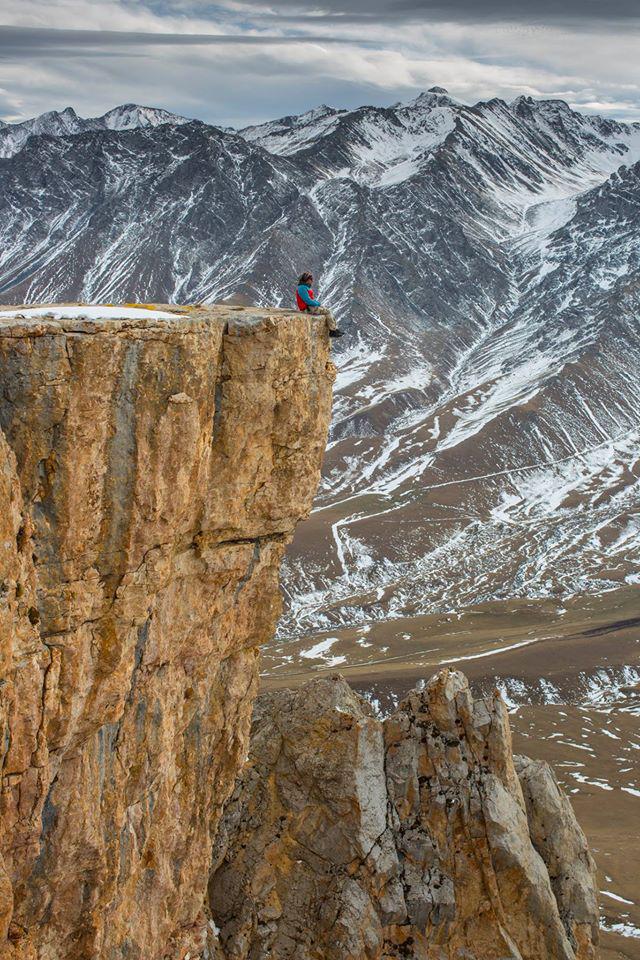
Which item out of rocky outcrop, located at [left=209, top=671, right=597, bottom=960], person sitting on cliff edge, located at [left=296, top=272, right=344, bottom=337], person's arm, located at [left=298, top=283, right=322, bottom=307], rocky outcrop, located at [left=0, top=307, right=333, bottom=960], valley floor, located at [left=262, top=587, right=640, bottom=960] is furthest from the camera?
valley floor, located at [left=262, top=587, right=640, bottom=960]

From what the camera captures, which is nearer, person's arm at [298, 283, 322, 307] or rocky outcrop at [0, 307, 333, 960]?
rocky outcrop at [0, 307, 333, 960]

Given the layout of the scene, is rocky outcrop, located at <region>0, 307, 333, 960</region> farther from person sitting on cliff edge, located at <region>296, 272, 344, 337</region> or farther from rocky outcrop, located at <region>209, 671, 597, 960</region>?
rocky outcrop, located at <region>209, 671, 597, 960</region>

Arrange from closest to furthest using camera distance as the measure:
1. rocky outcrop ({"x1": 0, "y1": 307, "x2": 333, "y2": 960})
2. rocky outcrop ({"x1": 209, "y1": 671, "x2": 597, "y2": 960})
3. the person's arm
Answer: rocky outcrop ({"x1": 0, "y1": 307, "x2": 333, "y2": 960}) < the person's arm < rocky outcrop ({"x1": 209, "y1": 671, "x2": 597, "y2": 960})

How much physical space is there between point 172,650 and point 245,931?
468 inches

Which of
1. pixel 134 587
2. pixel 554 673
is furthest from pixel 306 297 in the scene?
pixel 554 673

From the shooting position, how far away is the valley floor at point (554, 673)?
100812 mm

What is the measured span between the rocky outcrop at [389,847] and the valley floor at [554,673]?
44193 mm

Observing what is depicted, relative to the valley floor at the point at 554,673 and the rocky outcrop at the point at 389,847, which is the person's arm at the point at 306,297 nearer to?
the rocky outcrop at the point at 389,847

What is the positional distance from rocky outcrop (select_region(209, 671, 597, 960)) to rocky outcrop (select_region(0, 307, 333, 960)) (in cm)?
477

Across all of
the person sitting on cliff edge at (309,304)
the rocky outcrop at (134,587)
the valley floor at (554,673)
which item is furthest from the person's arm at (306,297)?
the valley floor at (554,673)

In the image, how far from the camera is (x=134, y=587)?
832 inches

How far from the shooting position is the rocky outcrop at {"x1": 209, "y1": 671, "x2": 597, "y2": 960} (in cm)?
3092

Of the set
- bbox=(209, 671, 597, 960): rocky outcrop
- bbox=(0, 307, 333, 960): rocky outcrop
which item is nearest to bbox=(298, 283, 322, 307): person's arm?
bbox=(0, 307, 333, 960): rocky outcrop

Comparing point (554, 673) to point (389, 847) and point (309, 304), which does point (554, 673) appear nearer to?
point (389, 847)
